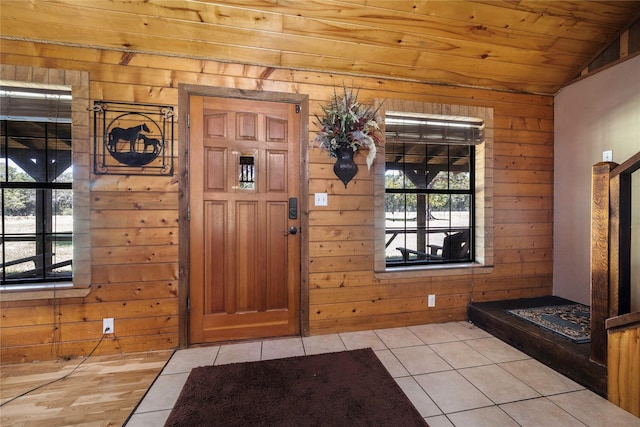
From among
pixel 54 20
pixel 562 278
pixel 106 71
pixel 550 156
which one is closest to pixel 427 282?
pixel 562 278

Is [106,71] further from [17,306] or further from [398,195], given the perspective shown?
[398,195]

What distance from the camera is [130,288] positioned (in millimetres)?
2219

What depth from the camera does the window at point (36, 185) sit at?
2.10 meters

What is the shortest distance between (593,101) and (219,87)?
353 centimetres

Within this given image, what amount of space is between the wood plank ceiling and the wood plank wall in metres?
0.11

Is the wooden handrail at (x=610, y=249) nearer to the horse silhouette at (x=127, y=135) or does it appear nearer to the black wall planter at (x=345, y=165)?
the black wall planter at (x=345, y=165)

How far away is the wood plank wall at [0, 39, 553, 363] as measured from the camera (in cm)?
212

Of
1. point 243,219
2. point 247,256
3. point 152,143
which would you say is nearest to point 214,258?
point 247,256

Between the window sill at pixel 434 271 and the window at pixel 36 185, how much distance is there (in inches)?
108

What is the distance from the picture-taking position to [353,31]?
87.5 inches

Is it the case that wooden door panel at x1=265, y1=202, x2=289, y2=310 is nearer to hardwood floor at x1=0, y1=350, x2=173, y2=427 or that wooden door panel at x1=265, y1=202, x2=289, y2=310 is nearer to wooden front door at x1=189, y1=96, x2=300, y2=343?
wooden front door at x1=189, y1=96, x2=300, y2=343

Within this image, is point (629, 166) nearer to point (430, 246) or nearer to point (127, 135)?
point (430, 246)

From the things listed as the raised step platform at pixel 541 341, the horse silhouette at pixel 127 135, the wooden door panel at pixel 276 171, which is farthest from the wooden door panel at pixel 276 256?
the raised step platform at pixel 541 341

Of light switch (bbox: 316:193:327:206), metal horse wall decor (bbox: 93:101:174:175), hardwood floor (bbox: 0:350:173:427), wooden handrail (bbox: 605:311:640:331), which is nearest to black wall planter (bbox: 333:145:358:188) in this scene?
light switch (bbox: 316:193:327:206)
